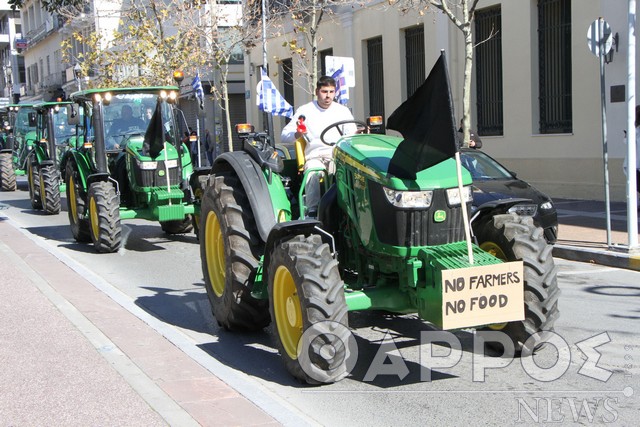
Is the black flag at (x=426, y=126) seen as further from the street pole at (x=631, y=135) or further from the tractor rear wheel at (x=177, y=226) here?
the tractor rear wheel at (x=177, y=226)

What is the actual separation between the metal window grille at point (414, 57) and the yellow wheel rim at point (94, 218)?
42.2ft

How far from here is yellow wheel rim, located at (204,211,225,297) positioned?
777 cm

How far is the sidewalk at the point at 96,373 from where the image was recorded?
5.15 m

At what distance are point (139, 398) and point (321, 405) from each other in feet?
3.90

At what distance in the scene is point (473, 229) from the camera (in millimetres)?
6473

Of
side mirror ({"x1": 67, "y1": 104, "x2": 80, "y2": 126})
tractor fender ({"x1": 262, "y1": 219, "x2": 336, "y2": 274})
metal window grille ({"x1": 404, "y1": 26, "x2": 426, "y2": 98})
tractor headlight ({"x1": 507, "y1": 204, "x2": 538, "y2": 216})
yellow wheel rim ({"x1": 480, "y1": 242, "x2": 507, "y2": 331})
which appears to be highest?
metal window grille ({"x1": 404, "y1": 26, "x2": 426, "y2": 98})

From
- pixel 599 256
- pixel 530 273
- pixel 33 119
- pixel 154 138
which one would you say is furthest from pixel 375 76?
pixel 530 273

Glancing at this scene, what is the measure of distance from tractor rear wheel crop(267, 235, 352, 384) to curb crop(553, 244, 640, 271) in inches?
248

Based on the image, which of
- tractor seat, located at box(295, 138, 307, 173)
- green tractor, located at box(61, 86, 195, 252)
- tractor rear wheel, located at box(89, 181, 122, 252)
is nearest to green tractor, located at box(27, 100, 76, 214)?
green tractor, located at box(61, 86, 195, 252)

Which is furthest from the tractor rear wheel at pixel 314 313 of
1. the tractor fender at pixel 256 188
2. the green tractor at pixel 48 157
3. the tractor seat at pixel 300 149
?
the green tractor at pixel 48 157

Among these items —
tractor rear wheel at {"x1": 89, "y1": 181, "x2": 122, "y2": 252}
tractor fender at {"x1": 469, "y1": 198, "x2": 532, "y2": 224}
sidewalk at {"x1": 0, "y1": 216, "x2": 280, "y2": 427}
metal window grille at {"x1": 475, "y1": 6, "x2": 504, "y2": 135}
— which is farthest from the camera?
metal window grille at {"x1": 475, "y1": 6, "x2": 504, "y2": 135}

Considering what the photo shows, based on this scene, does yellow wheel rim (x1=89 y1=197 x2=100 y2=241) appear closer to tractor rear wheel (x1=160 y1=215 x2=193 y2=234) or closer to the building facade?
tractor rear wheel (x1=160 y1=215 x2=193 y2=234)

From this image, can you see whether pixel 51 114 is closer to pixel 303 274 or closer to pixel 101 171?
pixel 101 171

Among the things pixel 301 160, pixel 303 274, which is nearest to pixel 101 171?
pixel 301 160
